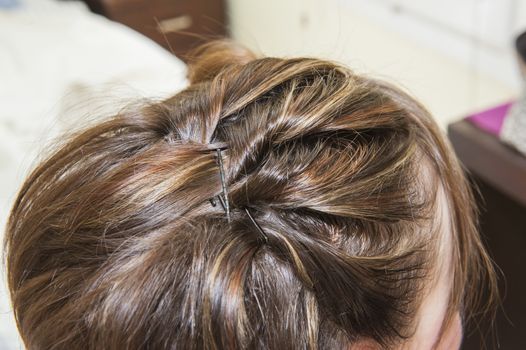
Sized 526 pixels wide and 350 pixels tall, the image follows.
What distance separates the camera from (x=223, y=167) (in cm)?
41

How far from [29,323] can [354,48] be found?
1.63m

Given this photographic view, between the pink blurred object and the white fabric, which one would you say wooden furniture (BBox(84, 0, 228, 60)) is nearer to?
the white fabric

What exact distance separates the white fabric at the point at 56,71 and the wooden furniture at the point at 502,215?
0.58 m

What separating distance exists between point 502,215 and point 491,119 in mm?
169

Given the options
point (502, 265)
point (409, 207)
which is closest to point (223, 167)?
point (409, 207)

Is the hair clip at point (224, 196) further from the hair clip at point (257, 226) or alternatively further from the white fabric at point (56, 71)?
the white fabric at point (56, 71)

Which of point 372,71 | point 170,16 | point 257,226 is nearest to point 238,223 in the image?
point 257,226

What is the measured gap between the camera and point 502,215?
3.03 feet

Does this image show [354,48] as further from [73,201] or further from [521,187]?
[73,201]

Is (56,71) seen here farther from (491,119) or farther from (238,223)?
(238,223)

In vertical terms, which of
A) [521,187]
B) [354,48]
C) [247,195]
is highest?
[247,195]

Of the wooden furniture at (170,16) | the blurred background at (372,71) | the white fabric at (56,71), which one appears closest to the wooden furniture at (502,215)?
the blurred background at (372,71)

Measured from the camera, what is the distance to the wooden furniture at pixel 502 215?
2.79 ft

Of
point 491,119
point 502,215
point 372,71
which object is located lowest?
point 502,215
